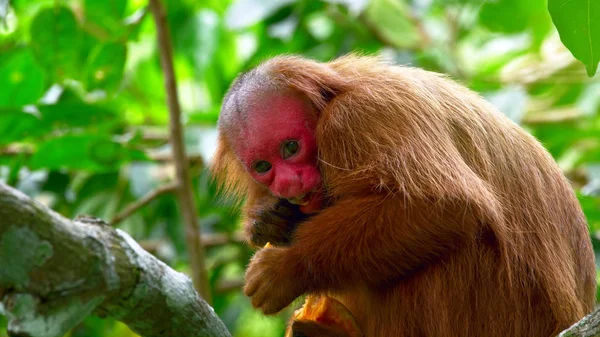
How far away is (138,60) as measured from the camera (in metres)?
7.08

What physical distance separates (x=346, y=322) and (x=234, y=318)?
3076 millimetres

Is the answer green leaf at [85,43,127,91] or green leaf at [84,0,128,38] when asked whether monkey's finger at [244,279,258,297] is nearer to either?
green leaf at [85,43,127,91]

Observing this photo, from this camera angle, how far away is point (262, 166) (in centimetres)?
351

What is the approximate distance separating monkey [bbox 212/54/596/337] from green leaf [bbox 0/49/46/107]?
1.78 metres

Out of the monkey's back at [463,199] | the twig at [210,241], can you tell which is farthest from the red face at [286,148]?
the twig at [210,241]

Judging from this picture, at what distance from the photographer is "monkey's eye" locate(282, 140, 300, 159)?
11.2 ft

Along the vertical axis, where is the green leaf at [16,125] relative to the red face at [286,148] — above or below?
below

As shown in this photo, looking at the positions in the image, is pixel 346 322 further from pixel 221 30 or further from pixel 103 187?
pixel 221 30

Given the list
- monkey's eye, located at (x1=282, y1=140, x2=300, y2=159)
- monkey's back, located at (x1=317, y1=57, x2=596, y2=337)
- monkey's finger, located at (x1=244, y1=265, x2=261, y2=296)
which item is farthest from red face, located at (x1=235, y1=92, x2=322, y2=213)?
monkey's finger, located at (x1=244, y1=265, x2=261, y2=296)

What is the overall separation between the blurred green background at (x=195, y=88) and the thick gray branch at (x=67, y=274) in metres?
2.56

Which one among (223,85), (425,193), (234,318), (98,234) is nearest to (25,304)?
(98,234)

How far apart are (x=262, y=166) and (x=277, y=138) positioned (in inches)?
6.6

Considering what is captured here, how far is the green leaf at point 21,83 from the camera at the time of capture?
15.7 ft

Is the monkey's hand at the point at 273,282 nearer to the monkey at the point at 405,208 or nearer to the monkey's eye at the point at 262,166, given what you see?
the monkey at the point at 405,208
